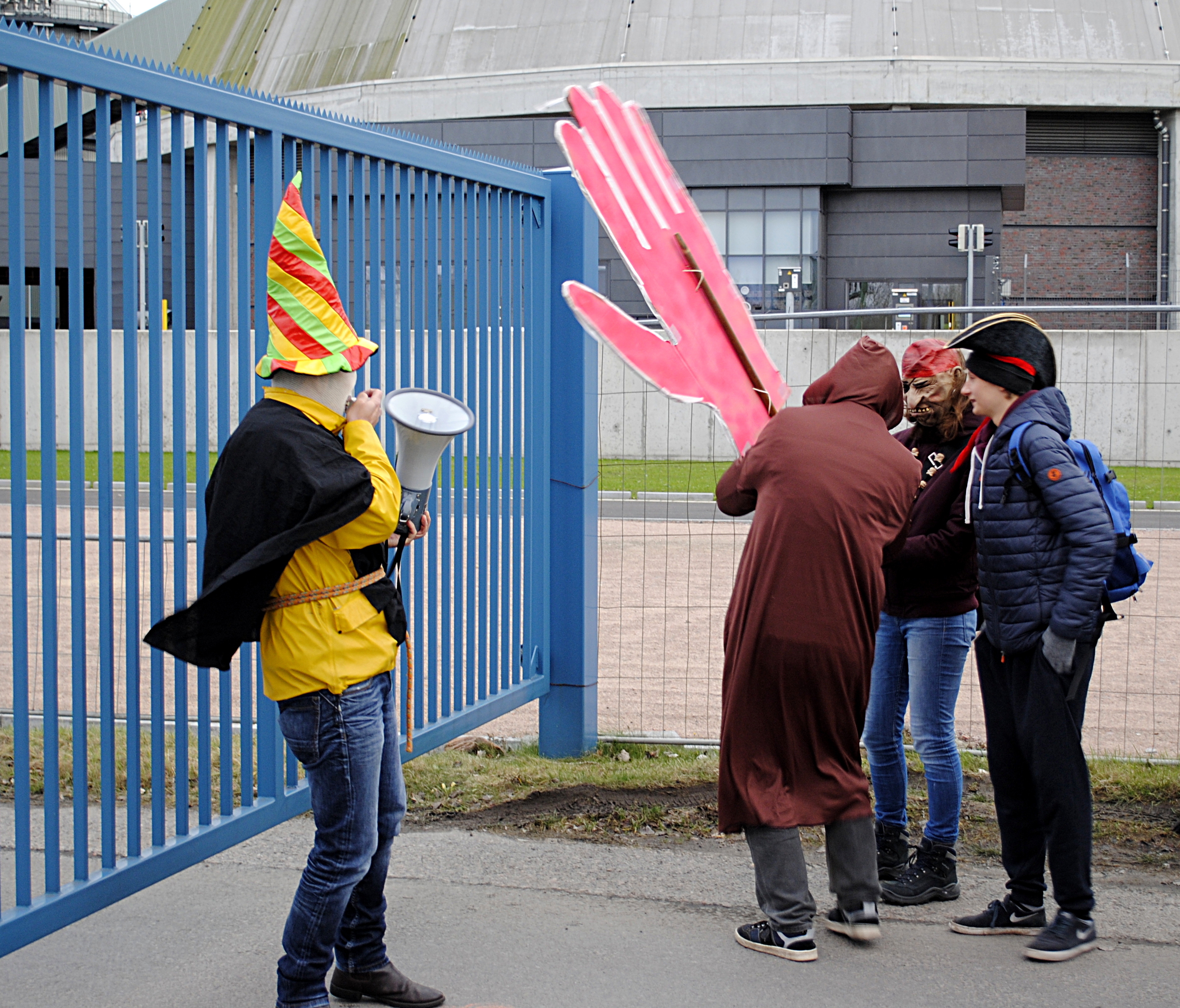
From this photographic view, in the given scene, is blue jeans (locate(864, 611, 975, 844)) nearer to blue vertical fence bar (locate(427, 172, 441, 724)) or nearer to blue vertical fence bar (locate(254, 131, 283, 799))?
A: blue vertical fence bar (locate(427, 172, 441, 724))

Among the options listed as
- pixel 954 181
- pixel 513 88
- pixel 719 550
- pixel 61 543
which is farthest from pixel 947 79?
pixel 61 543

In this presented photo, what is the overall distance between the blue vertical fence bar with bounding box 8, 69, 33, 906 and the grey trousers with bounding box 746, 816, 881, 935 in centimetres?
201

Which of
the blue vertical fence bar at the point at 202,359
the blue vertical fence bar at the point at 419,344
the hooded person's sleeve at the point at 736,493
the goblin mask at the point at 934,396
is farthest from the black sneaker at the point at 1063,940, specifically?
the blue vertical fence bar at the point at 202,359

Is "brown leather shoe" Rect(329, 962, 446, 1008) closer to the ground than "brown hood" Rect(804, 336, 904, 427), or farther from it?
closer to the ground

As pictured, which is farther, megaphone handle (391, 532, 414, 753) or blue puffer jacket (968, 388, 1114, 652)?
blue puffer jacket (968, 388, 1114, 652)

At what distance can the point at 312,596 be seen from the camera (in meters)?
2.95

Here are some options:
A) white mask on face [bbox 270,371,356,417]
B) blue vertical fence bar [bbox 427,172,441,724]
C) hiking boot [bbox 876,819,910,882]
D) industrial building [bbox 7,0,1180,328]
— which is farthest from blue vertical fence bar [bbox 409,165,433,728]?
industrial building [bbox 7,0,1180,328]

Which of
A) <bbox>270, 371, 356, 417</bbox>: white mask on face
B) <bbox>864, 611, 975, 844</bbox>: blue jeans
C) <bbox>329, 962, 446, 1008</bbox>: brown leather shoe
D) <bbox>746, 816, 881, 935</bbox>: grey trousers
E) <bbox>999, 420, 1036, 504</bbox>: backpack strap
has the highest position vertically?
<bbox>270, 371, 356, 417</bbox>: white mask on face

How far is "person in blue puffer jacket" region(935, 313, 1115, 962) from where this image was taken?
141 inches

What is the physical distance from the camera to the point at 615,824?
15.8ft

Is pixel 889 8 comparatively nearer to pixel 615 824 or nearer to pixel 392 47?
pixel 392 47

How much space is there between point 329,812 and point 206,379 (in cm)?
133

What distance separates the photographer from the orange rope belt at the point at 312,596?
9.64 ft

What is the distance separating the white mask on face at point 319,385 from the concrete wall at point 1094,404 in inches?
105
